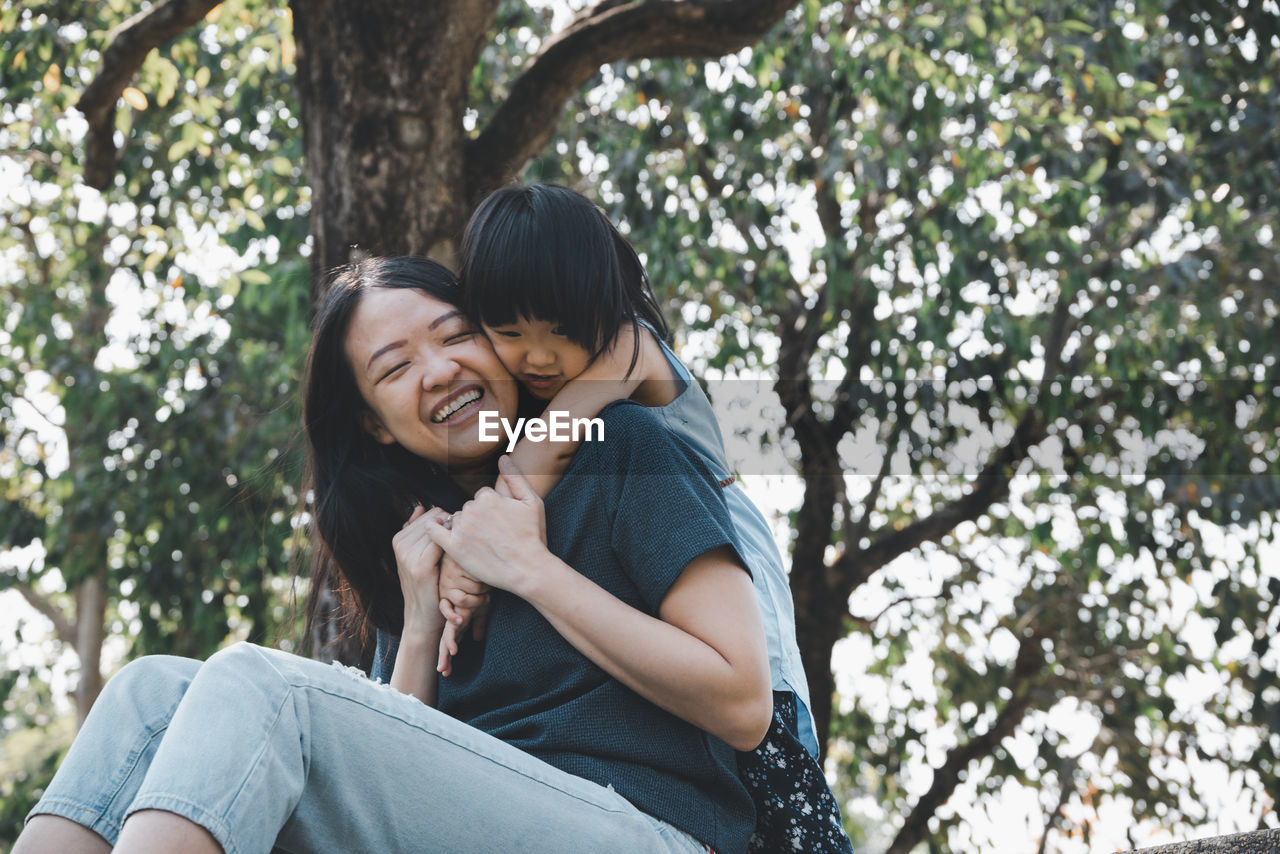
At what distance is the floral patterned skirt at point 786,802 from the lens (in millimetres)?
1646

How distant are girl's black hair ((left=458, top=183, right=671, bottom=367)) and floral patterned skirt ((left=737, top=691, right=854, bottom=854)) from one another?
71 centimetres

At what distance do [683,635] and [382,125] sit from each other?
2108mm

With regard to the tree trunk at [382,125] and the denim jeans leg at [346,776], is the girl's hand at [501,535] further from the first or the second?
the tree trunk at [382,125]

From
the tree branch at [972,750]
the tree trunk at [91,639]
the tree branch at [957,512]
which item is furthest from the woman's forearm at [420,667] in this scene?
the tree trunk at [91,639]

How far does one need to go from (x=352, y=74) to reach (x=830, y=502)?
4.89 meters

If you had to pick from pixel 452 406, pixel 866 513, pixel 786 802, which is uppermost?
pixel 452 406

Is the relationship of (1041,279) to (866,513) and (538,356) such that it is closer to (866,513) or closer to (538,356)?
Answer: (866,513)

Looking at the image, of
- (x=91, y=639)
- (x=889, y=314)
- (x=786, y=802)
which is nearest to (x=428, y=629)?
(x=786, y=802)

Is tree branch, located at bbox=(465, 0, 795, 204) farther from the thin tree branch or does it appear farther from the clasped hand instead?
the thin tree branch

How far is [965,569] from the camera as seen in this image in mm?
7852

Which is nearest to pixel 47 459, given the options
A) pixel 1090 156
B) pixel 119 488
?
pixel 119 488

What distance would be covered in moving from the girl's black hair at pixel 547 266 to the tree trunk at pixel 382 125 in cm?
113

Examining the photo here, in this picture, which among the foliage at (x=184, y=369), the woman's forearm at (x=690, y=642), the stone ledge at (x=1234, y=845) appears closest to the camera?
the woman's forearm at (x=690, y=642)

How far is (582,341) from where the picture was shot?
2.00 metres
